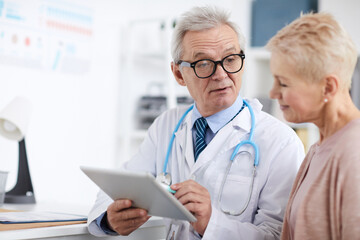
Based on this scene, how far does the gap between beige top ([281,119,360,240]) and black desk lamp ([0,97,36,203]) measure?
4.03 feet

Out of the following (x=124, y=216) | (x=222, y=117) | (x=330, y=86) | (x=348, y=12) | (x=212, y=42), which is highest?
(x=348, y=12)

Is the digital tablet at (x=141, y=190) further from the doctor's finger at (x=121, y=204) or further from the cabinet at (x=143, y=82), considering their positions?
the cabinet at (x=143, y=82)

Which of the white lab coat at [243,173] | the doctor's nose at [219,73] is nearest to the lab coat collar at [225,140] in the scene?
the white lab coat at [243,173]

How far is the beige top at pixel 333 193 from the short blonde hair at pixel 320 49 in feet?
0.41

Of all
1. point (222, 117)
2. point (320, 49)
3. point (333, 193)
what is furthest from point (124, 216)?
point (320, 49)

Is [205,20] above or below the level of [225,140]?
above

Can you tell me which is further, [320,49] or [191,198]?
[191,198]

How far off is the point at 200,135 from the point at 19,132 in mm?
860

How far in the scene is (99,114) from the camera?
3.21m

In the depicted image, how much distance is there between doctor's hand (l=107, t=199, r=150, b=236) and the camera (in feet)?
4.22

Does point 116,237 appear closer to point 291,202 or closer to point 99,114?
point 291,202

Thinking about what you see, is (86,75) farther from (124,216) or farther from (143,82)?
(124,216)

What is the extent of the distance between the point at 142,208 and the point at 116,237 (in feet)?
1.09

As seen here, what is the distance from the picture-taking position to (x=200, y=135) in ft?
5.14
